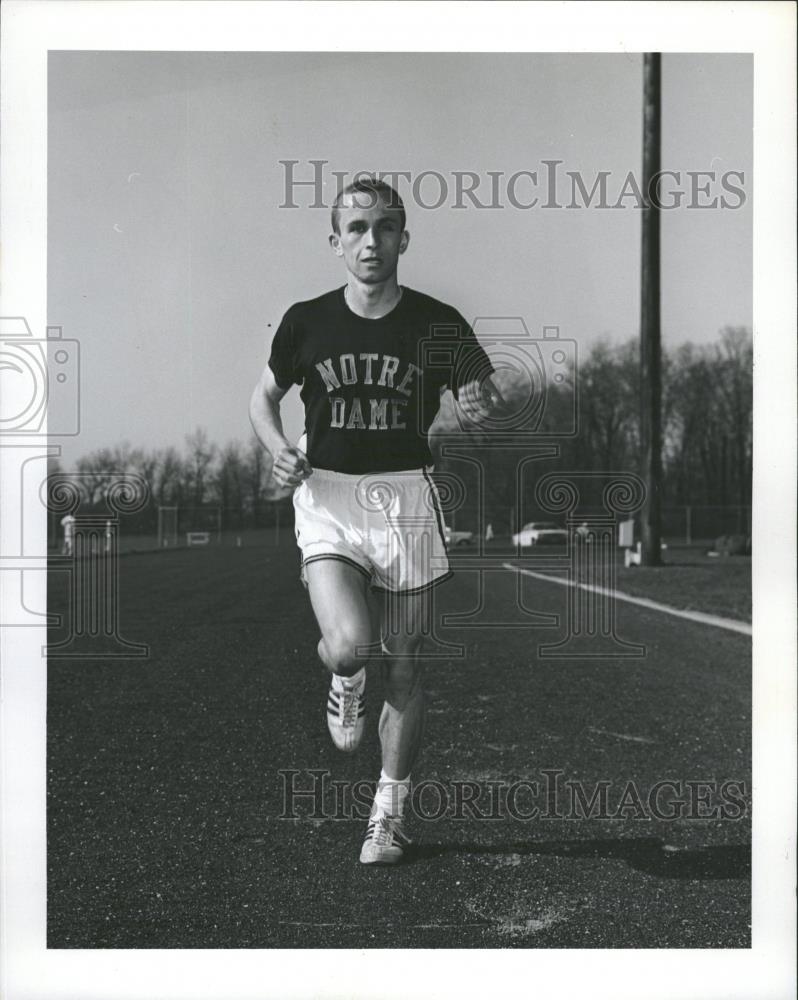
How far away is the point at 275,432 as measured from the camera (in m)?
3.00

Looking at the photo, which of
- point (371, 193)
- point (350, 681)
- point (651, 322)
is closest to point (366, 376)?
point (371, 193)

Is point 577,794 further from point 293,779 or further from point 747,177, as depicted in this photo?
point 747,177

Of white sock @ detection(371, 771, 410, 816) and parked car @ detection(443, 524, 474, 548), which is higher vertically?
parked car @ detection(443, 524, 474, 548)

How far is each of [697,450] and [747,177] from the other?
1.73 metres

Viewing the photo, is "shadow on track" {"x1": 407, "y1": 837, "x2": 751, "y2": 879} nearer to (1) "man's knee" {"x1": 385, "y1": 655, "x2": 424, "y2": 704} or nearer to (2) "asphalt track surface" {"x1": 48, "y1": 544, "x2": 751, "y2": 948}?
(2) "asphalt track surface" {"x1": 48, "y1": 544, "x2": 751, "y2": 948}

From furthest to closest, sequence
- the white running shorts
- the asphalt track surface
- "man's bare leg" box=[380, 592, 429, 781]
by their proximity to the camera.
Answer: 1. "man's bare leg" box=[380, 592, 429, 781]
2. the white running shorts
3. the asphalt track surface

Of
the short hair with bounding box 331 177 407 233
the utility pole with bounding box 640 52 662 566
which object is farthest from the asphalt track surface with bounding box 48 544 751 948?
the short hair with bounding box 331 177 407 233

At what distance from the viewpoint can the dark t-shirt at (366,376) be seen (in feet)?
9.70

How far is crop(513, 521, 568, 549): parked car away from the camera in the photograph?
3.26 meters

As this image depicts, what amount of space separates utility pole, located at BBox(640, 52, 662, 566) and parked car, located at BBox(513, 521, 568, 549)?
1.56 feet

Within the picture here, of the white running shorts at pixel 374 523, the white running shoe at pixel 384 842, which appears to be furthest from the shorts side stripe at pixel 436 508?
the white running shoe at pixel 384 842

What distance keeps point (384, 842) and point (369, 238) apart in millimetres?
1809

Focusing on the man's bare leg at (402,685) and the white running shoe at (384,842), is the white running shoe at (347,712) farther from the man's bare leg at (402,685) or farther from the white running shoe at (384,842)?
the white running shoe at (384,842)

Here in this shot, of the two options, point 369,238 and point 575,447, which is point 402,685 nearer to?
point 575,447
